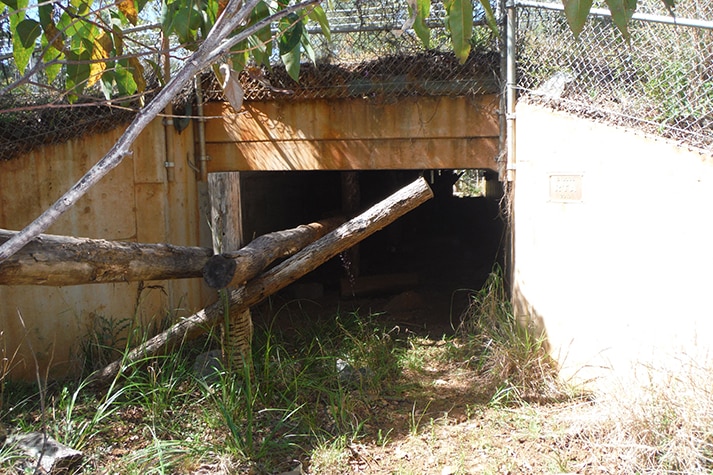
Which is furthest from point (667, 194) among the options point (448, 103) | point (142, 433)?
point (142, 433)

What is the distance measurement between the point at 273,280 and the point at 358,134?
2054mm

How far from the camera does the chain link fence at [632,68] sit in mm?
4496

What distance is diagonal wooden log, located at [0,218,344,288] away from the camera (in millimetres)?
2924

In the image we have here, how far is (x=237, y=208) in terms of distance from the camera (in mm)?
4938

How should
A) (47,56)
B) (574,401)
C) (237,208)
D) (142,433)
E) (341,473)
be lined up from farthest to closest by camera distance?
(237,208) < (574,401) < (142,433) < (341,473) < (47,56)

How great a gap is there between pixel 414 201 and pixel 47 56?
2.52 m

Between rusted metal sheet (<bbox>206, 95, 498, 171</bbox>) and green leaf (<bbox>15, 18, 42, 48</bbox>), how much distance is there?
3.26 metres

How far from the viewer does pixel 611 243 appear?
15.6 ft

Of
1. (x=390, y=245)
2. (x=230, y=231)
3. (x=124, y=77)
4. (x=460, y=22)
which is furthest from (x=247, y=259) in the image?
(x=390, y=245)

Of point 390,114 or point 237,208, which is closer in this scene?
point 237,208

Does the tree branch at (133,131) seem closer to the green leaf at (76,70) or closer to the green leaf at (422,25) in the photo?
the green leaf at (422,25)

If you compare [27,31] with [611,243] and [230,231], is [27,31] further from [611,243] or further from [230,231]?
[611,243]

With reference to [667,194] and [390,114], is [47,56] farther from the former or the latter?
[667,194]

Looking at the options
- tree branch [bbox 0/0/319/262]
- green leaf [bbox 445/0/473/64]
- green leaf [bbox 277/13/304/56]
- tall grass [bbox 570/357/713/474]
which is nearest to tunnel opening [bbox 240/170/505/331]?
tall grass [bbox 570/357/713/474]
